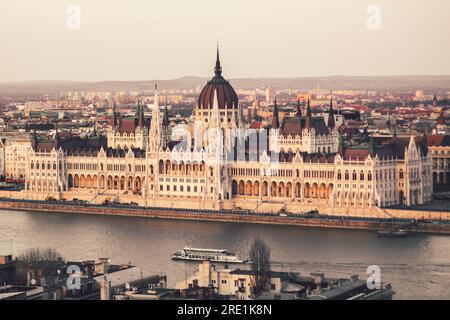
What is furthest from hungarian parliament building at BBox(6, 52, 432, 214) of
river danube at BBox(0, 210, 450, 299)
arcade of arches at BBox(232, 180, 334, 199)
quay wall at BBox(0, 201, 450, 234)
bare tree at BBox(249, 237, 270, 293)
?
bare tree at BBox(249, 237, 270, 293)

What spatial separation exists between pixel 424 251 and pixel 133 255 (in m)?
7.17

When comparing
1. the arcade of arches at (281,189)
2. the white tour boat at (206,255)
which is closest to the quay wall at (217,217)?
the arcade of arches at (281,189)

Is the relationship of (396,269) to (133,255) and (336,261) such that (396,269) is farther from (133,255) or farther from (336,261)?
(133,255)

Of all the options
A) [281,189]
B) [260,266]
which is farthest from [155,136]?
[260,266]

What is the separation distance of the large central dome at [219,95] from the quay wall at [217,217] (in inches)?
197

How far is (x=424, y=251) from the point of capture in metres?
34.6

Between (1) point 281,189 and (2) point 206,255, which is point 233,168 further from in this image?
(2) point 206,255

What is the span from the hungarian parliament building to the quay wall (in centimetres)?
102

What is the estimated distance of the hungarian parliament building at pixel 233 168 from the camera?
141 feet

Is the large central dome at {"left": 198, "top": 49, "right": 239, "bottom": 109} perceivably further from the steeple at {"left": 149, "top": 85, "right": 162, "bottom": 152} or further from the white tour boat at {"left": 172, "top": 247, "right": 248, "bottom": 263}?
the white tour boat at {"left": 172, "top": 247, "right": 248, "bottom": 263}

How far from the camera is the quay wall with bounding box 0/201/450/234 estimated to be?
1558 inches

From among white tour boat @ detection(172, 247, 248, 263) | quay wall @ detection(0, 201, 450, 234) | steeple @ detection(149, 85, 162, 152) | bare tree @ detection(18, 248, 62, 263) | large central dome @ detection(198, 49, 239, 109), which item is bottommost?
quay wall @ detection(0, 201, 450, 234)
